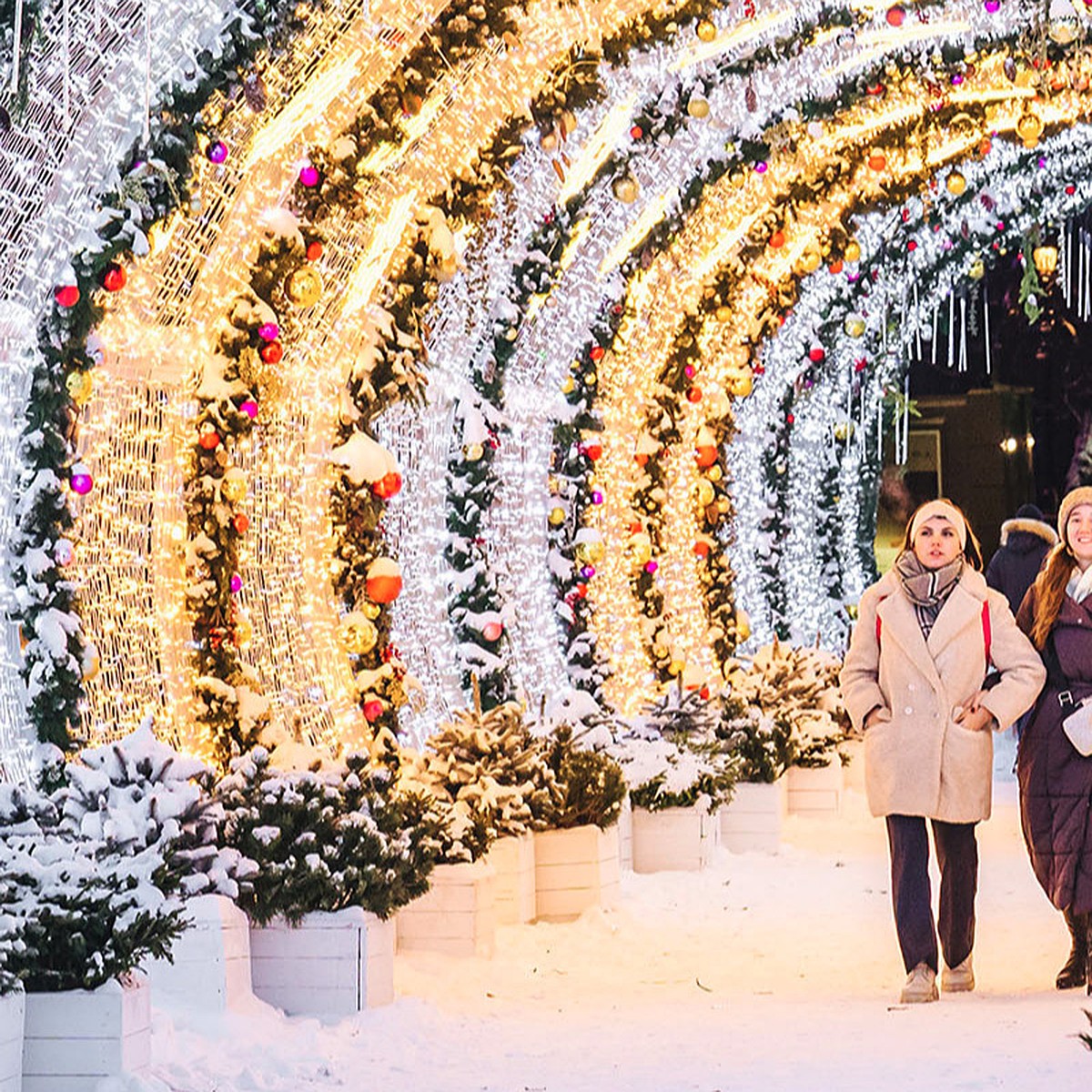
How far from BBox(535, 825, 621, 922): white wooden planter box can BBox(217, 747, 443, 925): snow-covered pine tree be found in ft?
6.53

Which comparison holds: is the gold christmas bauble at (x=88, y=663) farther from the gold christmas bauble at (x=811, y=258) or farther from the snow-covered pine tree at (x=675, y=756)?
the gold christmas bauble at (x=811, y=258)

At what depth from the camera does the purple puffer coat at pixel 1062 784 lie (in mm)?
8414

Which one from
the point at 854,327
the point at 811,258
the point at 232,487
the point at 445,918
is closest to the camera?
the point at 445,918

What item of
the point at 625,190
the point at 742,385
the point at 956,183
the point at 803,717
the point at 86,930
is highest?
the point at 956,183

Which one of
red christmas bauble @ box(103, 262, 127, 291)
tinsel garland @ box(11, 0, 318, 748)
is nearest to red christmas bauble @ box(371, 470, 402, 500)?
tinsel garland @ box(11, 0, 318, 748)

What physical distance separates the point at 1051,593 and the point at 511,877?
2758 mm

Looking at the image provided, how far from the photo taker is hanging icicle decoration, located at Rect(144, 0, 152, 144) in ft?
26.5

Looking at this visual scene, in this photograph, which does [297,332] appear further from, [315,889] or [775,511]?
[775,511]

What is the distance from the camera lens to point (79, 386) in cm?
888

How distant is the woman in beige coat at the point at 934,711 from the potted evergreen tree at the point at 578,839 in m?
2.23

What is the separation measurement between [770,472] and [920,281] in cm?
237

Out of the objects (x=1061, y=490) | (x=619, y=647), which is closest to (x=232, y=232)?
(x=619, y=647)

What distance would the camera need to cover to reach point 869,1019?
26.2 ft

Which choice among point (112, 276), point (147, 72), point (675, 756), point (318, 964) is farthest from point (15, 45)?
point (675, 756)
